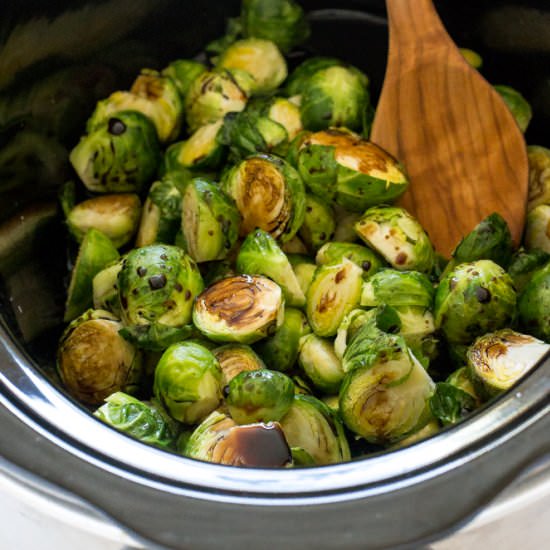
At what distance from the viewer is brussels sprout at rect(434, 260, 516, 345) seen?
143 centimetres

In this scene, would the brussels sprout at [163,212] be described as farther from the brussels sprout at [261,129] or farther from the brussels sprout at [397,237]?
the brussels sprout at [397,237]

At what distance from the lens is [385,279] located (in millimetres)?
1484

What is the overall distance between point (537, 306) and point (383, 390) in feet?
1.04

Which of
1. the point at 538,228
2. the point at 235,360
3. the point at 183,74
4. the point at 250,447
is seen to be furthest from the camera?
the point at 183,74

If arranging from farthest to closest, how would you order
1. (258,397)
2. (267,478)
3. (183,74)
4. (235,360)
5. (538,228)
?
(183,74) → (538,228) → (235,360) → (258,397) → (267,478)

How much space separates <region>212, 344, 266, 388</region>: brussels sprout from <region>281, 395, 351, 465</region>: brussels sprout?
0.34 ft

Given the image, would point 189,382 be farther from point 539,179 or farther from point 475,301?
point 539,179

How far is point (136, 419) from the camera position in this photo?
4.29 feet

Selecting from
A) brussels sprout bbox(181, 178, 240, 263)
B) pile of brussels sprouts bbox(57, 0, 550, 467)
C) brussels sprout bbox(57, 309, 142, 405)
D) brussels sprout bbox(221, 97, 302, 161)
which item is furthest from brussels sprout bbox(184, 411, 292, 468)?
brussels sprout bbox(221, 97, 302, 161)

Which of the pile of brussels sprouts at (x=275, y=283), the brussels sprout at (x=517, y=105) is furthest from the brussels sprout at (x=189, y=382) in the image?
the brussels sprout at (x=517, y=105)

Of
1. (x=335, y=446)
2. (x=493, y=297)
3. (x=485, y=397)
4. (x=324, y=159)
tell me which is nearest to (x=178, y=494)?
(x=335, y=446)

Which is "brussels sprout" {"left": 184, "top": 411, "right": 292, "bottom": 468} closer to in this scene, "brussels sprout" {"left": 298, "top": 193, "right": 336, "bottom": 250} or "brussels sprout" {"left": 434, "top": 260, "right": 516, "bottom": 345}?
"brussels sprout" {"left": 434, "top": 260, "right": 516, "bottom": 345}

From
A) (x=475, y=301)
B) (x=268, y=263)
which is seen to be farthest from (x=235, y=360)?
(x=475, y=301)

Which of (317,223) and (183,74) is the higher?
(183,74)
